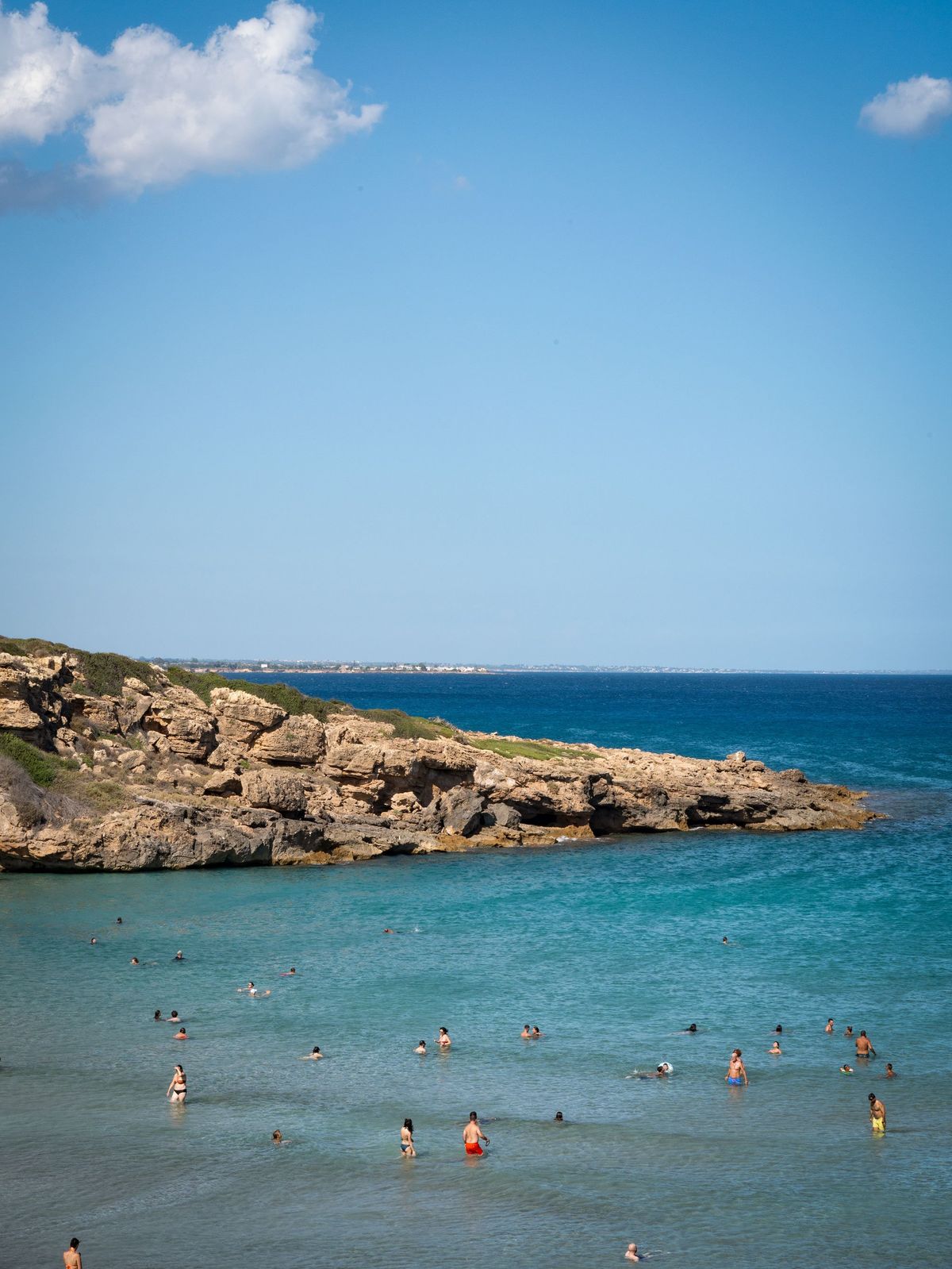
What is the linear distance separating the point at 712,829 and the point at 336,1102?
149 ft

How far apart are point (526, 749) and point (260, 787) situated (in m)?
26.5

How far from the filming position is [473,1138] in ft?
80.5

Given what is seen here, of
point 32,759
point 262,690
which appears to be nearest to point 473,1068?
point 32,759

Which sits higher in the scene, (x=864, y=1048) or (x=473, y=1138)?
(x=864, y=1048)

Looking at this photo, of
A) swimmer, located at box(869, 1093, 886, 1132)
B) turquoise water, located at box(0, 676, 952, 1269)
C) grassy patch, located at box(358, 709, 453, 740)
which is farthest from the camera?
grassy patch, located at box(358, 709, 453, 740)

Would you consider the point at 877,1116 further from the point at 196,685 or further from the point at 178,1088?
the point at 196,685

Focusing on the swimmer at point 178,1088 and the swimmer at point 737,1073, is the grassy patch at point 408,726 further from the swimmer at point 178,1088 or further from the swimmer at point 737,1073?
the swimmer at point 737,1073

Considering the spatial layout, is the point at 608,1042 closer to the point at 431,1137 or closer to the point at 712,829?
the point at 431,1137

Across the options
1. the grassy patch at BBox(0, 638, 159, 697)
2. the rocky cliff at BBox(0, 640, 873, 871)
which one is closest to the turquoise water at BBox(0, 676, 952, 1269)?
the rocky cliff at BBox(0, 640, 873, 871)

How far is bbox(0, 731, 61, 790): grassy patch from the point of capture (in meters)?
53.8

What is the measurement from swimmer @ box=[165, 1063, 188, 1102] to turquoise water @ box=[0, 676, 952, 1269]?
434 millimetres

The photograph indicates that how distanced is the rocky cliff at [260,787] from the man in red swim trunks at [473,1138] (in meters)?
31.1

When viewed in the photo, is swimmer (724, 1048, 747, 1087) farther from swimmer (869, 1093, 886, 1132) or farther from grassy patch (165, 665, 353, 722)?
grassy patch (165, 665, 353, 722)

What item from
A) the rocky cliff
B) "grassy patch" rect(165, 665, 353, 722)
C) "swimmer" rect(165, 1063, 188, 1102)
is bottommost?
"swimmer" rect(165, 1063, 188, 1102)
